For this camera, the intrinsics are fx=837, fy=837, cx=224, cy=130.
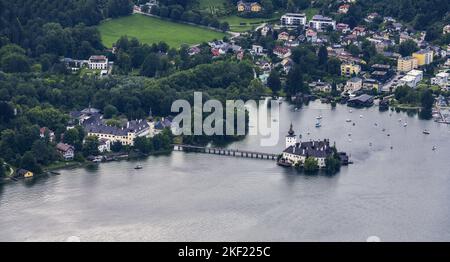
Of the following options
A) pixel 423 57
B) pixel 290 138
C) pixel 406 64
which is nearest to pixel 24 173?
pixel 290 138

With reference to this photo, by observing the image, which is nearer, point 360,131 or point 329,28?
point 360,131

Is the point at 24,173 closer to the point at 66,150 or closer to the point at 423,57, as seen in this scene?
the point at 66,150

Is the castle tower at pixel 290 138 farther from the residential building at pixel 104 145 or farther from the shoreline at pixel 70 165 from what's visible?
the residential building at pixel 104 145

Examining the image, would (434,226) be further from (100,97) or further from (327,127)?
(100,97)

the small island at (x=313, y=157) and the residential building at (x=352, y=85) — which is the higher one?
the residential building at (x=352, y=85)

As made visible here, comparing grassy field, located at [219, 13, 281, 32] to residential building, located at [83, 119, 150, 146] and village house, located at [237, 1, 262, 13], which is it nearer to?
village house, located at [237, 1, 262, 13]

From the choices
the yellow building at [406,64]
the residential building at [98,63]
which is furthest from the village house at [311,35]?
the residential building at [98,63]
